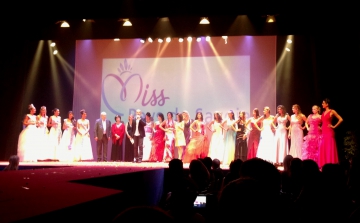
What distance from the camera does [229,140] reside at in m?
12.9

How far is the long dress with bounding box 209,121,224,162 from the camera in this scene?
42.6 feet

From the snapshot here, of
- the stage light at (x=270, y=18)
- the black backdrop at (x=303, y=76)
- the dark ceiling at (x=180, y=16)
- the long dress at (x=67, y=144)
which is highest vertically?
the stage light at (x=270, y=18)

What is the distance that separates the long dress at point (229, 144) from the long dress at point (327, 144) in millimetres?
2913

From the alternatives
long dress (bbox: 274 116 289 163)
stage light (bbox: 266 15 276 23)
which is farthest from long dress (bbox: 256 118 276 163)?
stage light (bbox: 266 15 276 23)

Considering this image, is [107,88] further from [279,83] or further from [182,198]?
[182,198]

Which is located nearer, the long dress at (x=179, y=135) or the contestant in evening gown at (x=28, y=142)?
the contestant in evening gown at (x=28, y=142)

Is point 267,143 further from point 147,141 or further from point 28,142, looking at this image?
point 28,142

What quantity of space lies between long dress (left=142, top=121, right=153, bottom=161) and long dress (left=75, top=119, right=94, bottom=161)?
190 cm

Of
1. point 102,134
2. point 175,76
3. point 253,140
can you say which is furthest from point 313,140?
point 102,134

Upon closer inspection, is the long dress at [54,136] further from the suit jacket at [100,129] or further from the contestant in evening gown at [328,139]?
the contestant in evening gown at [328,139]

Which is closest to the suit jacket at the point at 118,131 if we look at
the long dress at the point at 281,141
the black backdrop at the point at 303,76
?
the black backdrop at the point at 303,76

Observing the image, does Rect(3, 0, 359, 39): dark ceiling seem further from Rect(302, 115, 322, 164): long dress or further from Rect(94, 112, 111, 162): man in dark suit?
Rect(94, 112, 111, 162): man in dark suit

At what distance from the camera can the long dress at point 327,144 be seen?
10.5 m

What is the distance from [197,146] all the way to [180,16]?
4.78 meters
